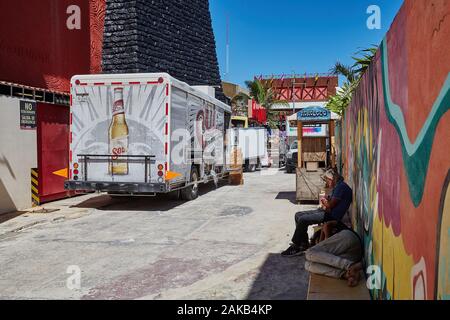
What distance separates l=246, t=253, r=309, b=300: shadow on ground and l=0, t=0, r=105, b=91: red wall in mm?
9024

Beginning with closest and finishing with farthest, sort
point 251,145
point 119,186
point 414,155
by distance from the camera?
point 414,155, point 119,186, point 251,145

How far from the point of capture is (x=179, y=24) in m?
23.6

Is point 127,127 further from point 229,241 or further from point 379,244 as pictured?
point 379,244

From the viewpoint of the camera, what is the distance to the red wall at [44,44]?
11562mm

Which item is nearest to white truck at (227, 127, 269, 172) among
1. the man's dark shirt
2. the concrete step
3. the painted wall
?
the painted wall

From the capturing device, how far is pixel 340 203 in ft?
21.0

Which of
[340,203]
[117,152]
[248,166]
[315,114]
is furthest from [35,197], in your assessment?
[248,166]

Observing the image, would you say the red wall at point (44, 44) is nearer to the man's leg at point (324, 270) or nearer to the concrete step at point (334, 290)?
the man's leg at point (324, 270)

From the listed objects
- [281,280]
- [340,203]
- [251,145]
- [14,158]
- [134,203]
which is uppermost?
[251,145]

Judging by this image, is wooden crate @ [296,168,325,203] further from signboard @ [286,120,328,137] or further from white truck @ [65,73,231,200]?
white truck @ [65,73,231,200]

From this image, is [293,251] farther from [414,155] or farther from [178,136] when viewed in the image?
[178,136]

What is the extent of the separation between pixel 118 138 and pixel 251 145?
49.5ft

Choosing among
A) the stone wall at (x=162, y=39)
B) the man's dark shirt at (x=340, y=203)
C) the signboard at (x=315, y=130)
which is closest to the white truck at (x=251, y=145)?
the stone wall at (x=162, y=39)
